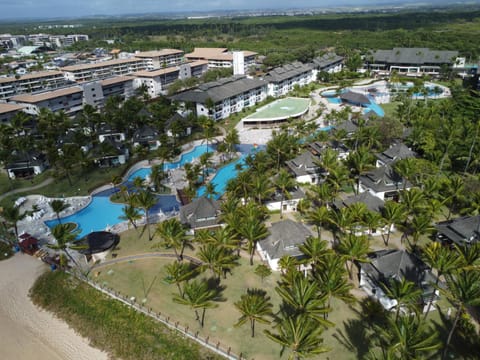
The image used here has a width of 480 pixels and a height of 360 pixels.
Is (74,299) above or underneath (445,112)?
underneath

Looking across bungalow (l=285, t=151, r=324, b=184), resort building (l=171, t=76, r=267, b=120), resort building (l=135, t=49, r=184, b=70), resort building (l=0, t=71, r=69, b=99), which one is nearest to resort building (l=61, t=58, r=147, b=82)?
resort building (l=135, t=49, r=184, b=70)

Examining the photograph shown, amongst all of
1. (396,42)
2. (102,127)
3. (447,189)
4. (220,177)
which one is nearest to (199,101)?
(102,127)

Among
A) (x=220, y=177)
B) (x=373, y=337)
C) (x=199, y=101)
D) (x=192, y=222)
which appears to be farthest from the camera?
(x=199, y=101)

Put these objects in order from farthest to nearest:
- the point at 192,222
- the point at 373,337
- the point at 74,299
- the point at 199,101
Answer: the point at 199,101 < the point at 192,222 < the point at 74,299 < the point at 373,337

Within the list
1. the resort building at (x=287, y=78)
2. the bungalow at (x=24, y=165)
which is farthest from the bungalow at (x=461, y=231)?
the resort building at (x=287, y=78)

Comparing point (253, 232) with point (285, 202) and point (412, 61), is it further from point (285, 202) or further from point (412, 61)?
point (412, 61)

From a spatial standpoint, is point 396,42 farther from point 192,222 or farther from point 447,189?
point 192,222

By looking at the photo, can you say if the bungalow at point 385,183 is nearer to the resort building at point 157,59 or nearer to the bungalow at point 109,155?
the bungalow at point 109,155
